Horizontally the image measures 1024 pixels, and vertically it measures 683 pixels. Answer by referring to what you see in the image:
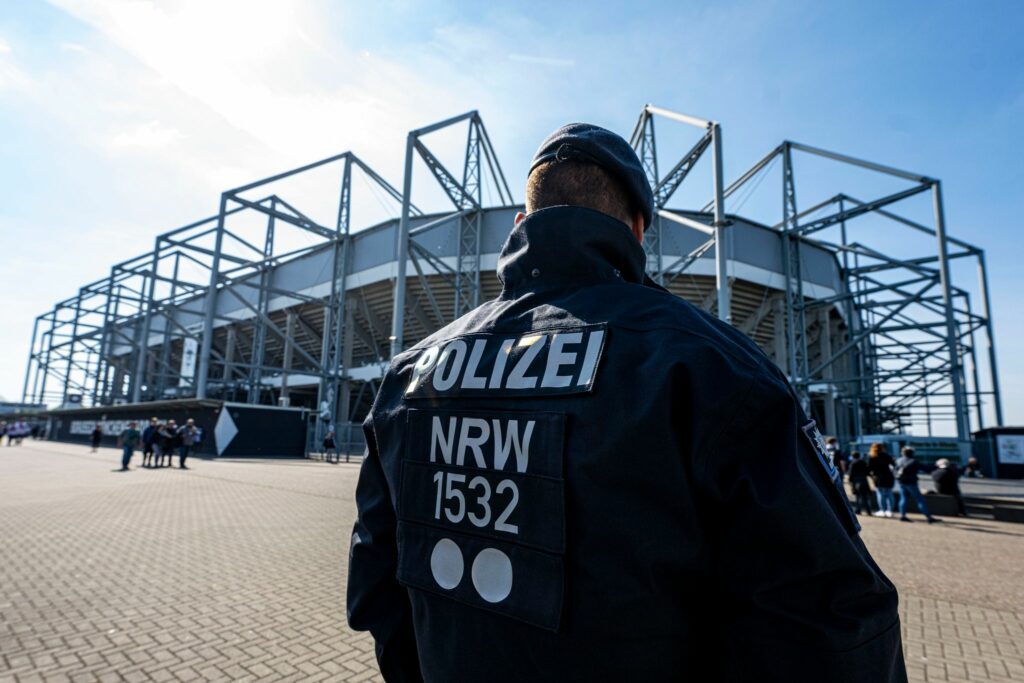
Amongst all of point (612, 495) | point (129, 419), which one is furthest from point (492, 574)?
point (129, 419)

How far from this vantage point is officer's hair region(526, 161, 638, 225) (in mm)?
1259

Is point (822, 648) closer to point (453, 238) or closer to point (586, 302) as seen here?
point (586, 302)

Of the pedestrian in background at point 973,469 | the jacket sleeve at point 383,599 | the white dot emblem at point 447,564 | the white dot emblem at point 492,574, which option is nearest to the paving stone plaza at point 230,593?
the jacket sleeve at point 383,599

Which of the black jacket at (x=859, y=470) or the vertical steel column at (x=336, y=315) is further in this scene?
the vertical steel column at (x=336, y=315)

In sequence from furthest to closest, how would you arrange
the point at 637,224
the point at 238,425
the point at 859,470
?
the point at 238,425, the point at 859,470, the point at 637,224

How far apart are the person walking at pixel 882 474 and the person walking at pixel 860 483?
0.53ft

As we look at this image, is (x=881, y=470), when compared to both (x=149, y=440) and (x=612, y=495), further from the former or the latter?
(x=149, y=440)

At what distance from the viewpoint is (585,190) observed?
1.26m

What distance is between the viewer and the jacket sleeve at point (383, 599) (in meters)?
1.35

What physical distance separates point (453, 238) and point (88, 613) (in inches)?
742

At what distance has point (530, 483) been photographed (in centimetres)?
102

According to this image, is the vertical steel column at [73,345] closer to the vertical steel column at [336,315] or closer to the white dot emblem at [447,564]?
the vertical steel column at [336,315]

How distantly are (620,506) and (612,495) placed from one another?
2 cm

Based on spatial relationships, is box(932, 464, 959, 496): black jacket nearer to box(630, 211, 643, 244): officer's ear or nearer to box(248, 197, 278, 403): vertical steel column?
box(630, 211, 643, 244): officer's ear
